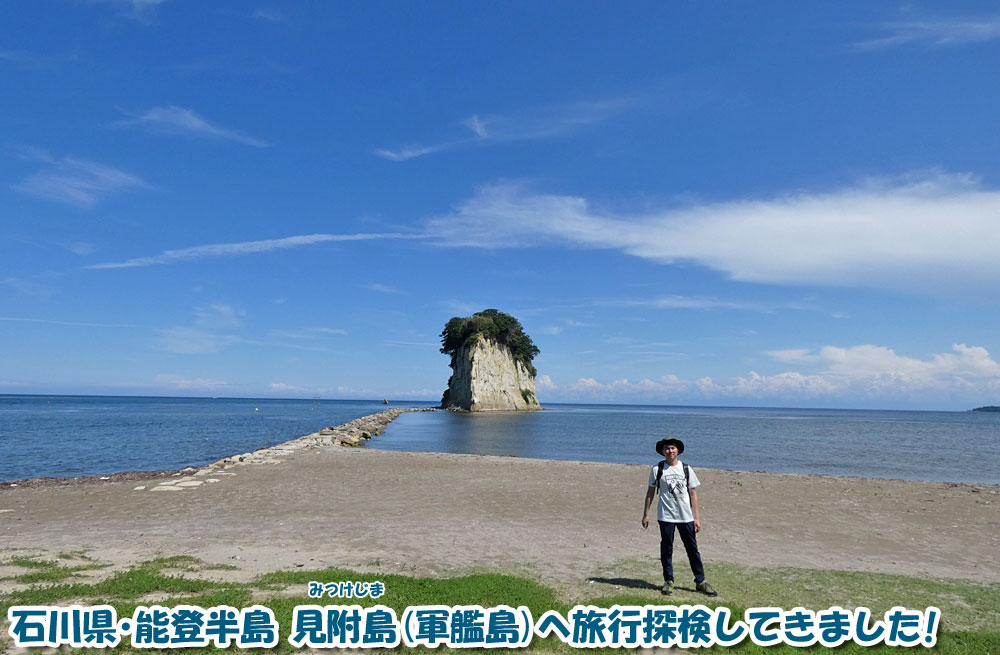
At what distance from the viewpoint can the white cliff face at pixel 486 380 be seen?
101875 millimetres

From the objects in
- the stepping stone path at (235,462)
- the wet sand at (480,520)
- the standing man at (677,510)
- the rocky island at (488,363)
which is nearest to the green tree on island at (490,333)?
the rocky island at (488,363)

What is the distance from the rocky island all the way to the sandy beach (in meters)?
76.6

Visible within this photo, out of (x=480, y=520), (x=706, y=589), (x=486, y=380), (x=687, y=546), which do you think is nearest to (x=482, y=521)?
(x=480, y=520)

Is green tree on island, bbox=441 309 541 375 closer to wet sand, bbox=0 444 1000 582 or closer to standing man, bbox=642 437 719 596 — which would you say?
wet sand, bbox=0 444 1000 582

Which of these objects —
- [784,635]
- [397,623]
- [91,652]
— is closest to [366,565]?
[397,623]

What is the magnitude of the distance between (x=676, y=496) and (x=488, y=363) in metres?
96.7

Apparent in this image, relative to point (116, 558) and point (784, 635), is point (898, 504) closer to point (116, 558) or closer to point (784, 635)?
point (784, 635)

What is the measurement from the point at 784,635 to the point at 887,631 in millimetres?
1229

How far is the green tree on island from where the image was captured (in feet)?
341

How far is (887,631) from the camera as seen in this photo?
7.05m

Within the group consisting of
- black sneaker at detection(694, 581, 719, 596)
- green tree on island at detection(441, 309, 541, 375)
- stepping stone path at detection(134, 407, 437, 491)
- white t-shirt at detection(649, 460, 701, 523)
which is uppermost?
green tree on island at detection(441, 309, 541, 375)

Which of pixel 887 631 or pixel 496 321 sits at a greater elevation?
pixel 496 321

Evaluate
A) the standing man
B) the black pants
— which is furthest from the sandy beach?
the standing man

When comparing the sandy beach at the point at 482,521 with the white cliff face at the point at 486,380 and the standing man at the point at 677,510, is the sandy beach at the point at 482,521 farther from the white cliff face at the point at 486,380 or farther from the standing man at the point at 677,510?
the white cliff face at the point at 486,380
